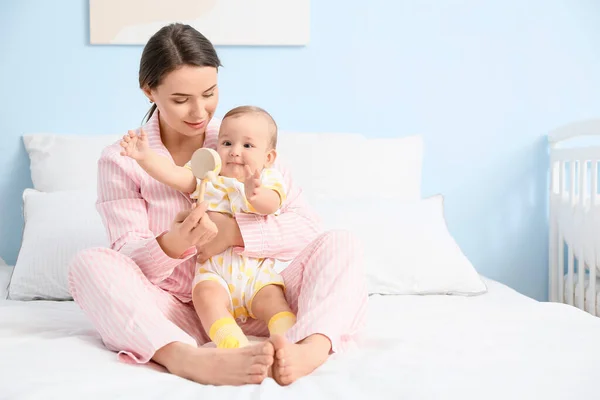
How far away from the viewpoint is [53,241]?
5.76 ft

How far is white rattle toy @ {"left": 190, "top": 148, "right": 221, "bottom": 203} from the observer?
112cm

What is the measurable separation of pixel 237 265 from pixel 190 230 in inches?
6.8

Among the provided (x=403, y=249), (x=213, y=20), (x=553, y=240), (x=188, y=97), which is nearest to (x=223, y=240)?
(x=188, y=97)

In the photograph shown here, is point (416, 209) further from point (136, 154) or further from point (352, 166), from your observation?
point (136, 154)

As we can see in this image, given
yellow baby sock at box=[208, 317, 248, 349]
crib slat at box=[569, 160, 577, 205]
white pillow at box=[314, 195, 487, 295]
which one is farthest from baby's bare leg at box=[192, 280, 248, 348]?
crib slat at box=[569, 160, 577, 205]

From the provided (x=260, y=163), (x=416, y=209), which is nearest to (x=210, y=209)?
(x=260, y=163)

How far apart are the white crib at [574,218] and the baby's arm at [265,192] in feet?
3.06

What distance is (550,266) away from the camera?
2.28m

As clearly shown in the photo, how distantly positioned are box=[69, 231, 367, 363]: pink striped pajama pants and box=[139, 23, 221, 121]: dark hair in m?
0.35

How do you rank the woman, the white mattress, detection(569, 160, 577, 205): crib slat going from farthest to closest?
detection(569, 160, 577, 205): crib slat, the woman, the white mattress

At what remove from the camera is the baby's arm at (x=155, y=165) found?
3.80 feet

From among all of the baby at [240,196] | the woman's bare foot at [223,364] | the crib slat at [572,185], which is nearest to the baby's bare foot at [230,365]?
the woman's bare foot at [223,364]

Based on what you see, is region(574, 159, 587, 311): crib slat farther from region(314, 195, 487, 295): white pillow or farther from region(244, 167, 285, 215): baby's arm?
region(244, 167, 285, 215): baby's arm

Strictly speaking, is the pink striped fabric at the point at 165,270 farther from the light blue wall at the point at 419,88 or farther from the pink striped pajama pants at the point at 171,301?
the light blue wall at the point at 419,88
